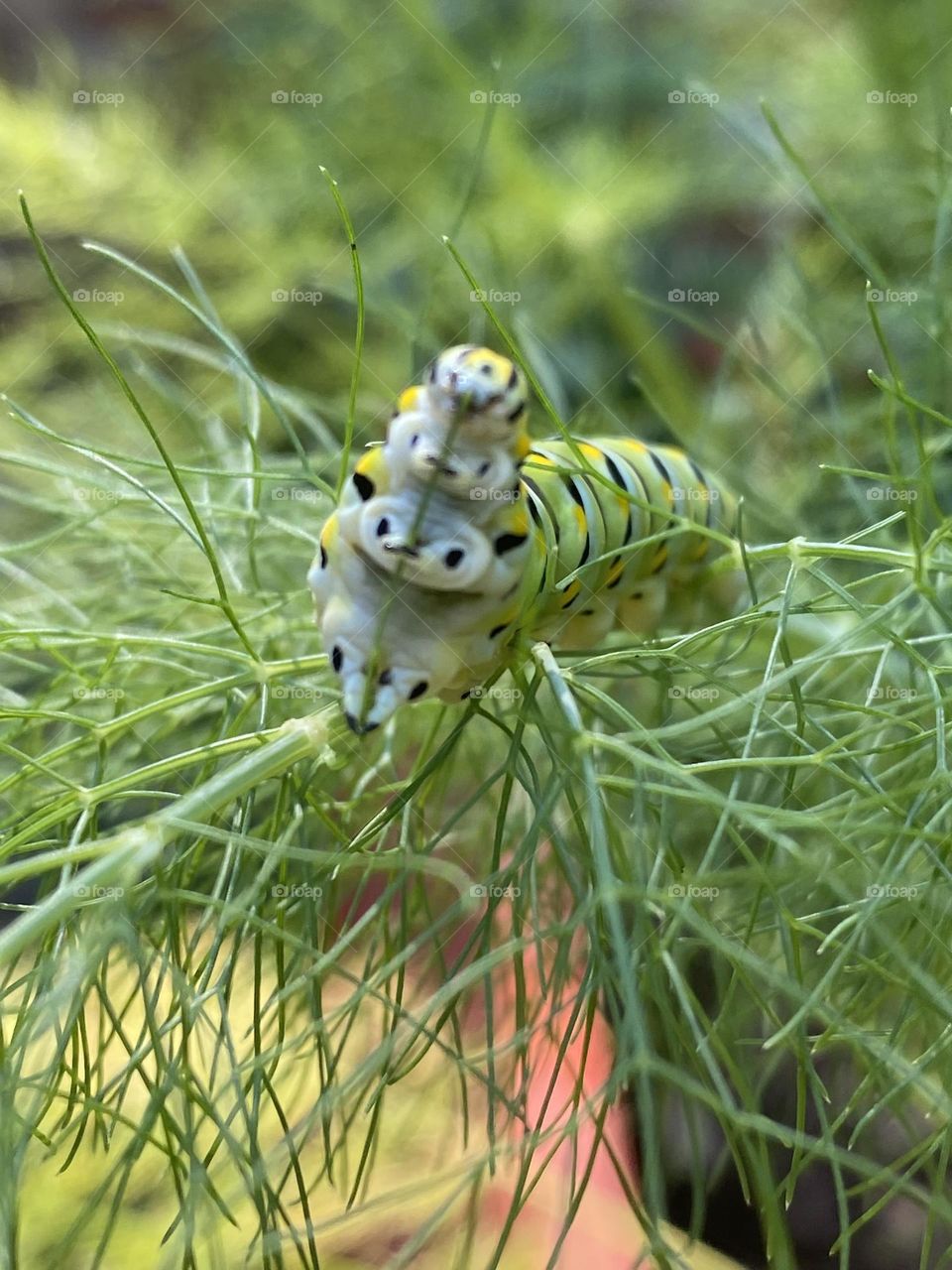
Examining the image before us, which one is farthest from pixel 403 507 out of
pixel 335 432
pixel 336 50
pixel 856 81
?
pixel 336 50

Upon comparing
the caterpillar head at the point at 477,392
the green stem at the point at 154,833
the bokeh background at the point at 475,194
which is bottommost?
the green stem at the point at 154,833

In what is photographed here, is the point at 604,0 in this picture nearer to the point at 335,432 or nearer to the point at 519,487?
the point at 335,432

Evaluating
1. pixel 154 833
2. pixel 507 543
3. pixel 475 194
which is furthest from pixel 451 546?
pixel 475 194

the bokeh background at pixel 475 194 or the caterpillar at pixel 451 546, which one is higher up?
the bokeh background at pixel 475 194

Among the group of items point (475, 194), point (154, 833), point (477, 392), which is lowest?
point (154, 833)

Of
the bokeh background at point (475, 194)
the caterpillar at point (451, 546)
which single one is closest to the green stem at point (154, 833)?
the caterpillar at point (451, 546)

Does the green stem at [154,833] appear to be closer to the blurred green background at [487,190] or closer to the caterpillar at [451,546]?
the caterpillar at [451,546]

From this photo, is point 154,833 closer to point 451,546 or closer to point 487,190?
point 451,546
